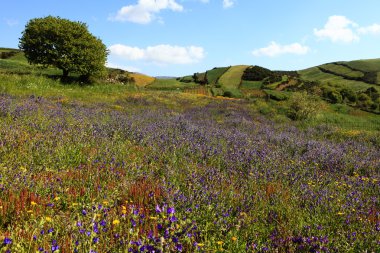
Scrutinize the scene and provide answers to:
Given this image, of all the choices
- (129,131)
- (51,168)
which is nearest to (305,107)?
(129,131)

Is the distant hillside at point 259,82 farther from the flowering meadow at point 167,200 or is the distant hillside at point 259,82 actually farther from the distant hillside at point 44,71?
the flowering meadow at point 167,200

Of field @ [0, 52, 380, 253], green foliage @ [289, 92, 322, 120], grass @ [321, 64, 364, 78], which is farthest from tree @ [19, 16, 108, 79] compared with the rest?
grass @ [321, 64, 364, 78]

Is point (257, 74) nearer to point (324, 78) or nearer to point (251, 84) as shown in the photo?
point (251, 84)

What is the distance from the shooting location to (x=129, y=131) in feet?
29.5

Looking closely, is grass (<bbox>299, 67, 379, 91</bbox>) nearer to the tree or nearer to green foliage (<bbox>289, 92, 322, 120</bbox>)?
green foliage (<bbox>289, 92, 322, 120</bbox>)

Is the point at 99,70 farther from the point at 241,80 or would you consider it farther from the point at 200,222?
the point at 200,222

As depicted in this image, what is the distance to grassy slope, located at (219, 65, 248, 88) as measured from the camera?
50.1 m

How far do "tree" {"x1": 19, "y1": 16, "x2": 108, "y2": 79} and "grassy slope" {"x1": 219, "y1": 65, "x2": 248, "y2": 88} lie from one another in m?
23.2

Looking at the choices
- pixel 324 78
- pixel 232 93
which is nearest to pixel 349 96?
pixel 232 93

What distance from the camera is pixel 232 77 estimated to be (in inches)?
2127

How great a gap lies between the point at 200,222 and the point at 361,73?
8207 centimetres

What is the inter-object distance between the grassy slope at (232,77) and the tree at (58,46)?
23.2 m

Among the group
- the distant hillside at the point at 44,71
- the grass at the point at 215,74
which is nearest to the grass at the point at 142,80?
the distant hillside at the point at 44,71

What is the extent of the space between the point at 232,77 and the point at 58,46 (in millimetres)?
31548
